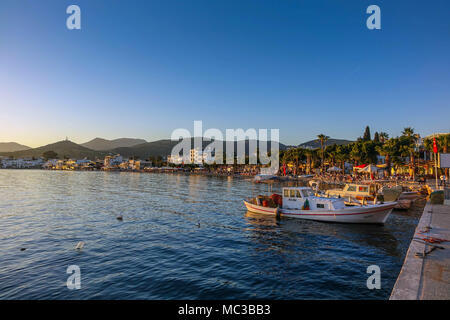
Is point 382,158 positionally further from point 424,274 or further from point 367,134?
point 424,274

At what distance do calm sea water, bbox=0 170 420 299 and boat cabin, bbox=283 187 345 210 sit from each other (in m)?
1.77

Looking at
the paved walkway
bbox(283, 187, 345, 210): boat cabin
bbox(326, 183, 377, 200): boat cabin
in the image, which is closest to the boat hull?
bbox(283, 187, 345, 210): boat cabin

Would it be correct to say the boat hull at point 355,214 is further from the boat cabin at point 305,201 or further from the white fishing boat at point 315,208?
the boat cabin at point 305,201

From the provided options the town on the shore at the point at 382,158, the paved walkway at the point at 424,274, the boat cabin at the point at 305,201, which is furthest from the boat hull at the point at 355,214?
the town on the shore at the point at 382,158

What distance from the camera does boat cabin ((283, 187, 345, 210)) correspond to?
25.3m

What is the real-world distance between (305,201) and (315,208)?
3.99 ft

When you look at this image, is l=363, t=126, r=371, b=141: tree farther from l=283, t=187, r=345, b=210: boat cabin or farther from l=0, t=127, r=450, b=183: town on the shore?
l=283, t=187, r=345, b=210: boat cabin

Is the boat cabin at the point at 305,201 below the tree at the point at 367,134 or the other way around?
below

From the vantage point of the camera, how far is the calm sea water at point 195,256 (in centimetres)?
1147

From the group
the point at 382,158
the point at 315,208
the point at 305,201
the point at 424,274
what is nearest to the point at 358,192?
the point at 315,208

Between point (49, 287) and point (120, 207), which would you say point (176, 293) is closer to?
point (49, 287)

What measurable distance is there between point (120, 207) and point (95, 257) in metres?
19.6

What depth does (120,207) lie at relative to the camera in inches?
1335
